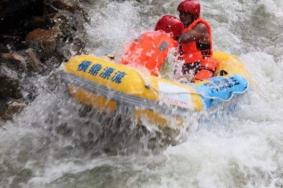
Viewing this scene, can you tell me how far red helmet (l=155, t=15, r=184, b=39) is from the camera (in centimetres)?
671

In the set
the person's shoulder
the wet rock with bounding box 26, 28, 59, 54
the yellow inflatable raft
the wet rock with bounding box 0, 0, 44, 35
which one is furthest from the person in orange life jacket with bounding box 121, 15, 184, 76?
the wet rock with bounding box 0, 0, 44, 35

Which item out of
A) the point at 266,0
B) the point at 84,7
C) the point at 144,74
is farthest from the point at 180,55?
the point at 266,0

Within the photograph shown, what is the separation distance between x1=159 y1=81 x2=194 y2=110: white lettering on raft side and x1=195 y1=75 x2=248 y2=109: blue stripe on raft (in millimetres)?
263

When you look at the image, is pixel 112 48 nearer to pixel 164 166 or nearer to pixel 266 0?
pixel 164 166

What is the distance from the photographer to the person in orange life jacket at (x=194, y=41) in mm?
6684

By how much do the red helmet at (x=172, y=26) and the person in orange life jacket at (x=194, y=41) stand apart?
80 millimetres

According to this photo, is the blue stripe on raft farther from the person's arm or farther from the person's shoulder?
the person's shoulder

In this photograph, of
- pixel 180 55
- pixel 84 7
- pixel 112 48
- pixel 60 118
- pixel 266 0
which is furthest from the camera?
pixel 266 0

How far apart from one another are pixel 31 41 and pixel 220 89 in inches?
117

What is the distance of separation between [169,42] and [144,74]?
921mm

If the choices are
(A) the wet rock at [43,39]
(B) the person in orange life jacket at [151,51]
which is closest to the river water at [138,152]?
(A) the wet rock at [43,39]

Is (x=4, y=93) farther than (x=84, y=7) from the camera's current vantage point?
No

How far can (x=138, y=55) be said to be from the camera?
6.29m

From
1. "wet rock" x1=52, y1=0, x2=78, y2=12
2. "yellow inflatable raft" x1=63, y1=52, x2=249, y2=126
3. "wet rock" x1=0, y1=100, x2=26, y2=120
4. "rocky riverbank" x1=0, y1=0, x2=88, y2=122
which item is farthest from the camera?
"wet rock" x1=52, y1=0, x2=78, y2=12
